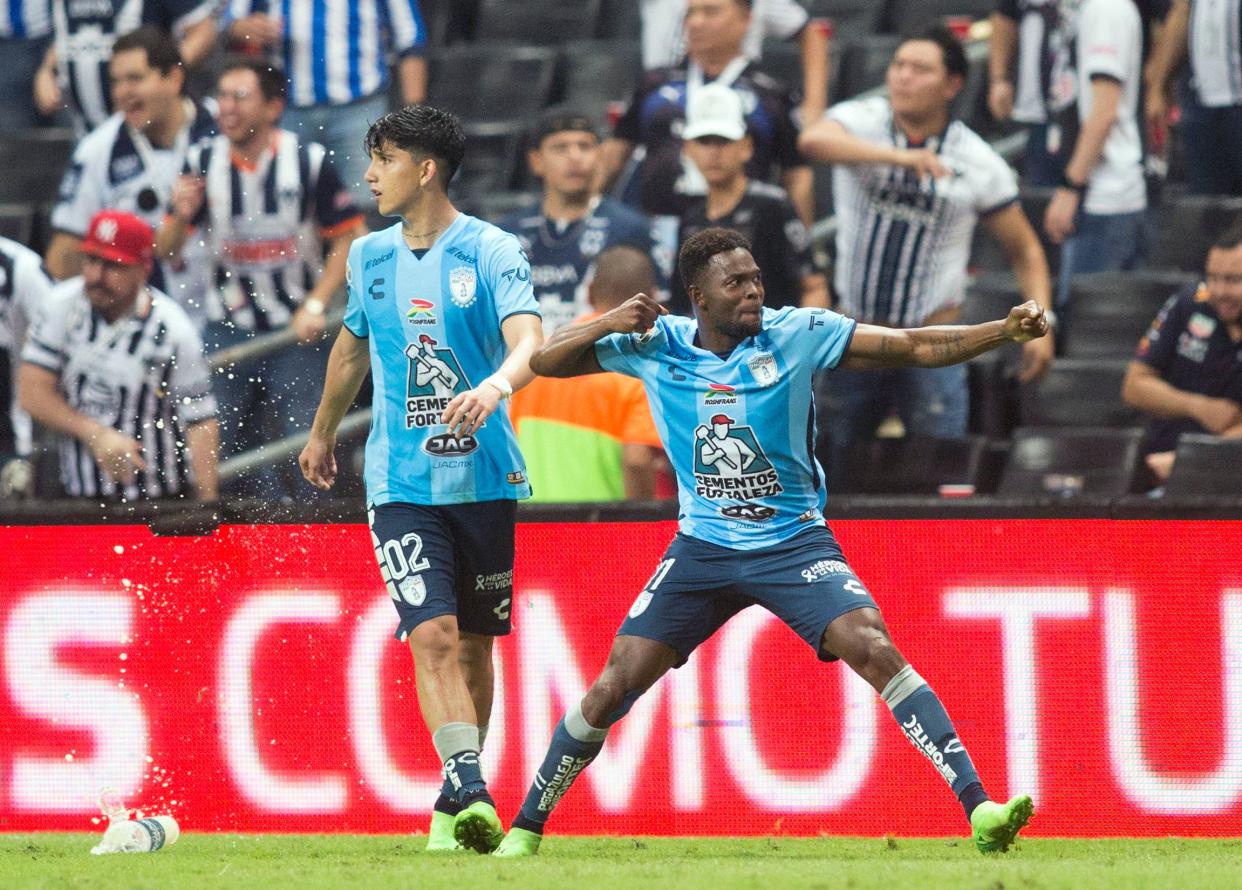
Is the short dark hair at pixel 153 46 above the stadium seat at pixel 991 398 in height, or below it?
above

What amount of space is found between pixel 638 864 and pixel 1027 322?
78.9 inches

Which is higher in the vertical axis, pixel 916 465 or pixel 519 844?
pixel 916 465

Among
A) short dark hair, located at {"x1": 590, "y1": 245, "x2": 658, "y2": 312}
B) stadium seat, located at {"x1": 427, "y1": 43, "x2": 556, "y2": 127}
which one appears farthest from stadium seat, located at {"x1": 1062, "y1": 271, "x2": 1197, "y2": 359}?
stadium seat, located at {"x1": 427, "y1": 43, "x2": 556, "y2": 127}

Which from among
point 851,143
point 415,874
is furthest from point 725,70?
point 415,874

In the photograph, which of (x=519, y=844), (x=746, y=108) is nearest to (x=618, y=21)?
(x=746, y=108)

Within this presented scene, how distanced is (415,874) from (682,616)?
49.3 inches

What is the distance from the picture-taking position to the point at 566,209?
10141mm

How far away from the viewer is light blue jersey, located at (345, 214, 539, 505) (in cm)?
668

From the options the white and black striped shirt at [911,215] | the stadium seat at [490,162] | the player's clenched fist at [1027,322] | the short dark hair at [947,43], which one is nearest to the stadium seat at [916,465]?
the white and black striped shirt at [911,215]

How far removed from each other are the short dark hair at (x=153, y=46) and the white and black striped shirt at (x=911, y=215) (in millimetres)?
3481

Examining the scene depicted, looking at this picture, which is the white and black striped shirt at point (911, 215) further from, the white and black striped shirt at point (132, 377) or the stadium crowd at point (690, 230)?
the white and black striped shirt at point (132, 377)

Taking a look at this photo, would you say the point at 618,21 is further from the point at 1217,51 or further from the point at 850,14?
the point at 1217,51

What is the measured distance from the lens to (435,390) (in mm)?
6707

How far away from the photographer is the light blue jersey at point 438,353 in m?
6.68
